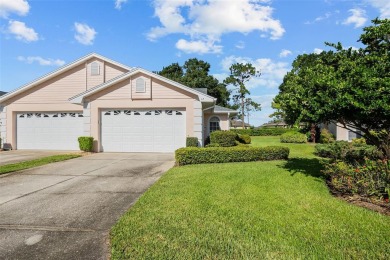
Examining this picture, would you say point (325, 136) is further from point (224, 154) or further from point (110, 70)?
point (110, 70)

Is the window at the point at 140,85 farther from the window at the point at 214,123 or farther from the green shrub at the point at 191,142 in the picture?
the window at the point at 214,123

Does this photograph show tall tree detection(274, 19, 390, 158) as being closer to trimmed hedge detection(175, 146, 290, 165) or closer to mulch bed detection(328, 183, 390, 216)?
mulch bed detection(328, 183, 390, 216)

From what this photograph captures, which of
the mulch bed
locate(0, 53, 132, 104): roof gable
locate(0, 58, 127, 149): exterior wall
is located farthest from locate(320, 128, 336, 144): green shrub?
locate(0, 58, 127, 149): exterior wall

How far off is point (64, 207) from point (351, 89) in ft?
21.9

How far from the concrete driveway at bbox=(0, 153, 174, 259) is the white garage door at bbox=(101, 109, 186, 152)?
529cm

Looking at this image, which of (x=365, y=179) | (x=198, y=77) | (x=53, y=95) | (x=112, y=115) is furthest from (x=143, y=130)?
(x=198, y=77)

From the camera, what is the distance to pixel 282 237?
3.61 metres

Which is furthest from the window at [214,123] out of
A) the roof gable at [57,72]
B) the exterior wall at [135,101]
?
the roof gable at [57,72]

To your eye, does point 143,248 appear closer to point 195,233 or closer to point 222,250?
point 195,233

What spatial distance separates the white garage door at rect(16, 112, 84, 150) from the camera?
15922 mm

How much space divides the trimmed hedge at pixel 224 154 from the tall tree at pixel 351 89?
3.53m

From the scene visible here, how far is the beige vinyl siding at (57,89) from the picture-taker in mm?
16438

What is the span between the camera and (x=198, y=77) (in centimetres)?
4603

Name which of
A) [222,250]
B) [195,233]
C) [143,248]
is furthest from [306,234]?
[143,248]
